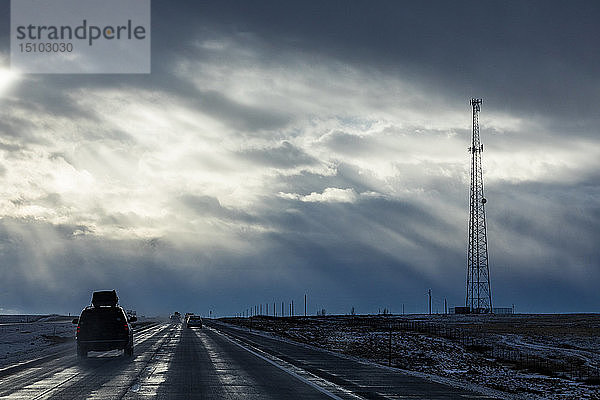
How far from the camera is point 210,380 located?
64.1 feet

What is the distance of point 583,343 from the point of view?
Result: 75938mm

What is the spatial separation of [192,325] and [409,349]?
39.7 meters

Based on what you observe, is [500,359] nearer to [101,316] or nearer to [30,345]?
[101,316]

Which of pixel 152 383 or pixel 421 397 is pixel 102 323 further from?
pixel 421 397

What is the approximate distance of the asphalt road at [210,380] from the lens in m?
16.2

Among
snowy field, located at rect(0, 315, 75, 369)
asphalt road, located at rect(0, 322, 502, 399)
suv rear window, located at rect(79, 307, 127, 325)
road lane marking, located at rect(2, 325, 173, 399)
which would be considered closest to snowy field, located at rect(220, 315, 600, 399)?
asphalt road, located at rect(0, 322, 502, 399)

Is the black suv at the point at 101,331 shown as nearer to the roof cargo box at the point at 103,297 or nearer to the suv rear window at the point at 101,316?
the suv rear window at the point at 101,316

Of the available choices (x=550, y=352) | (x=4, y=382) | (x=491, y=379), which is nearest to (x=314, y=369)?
(x=491, y=379)

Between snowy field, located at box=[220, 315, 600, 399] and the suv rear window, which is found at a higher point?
the suv rear window

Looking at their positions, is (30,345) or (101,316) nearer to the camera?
(101,316)

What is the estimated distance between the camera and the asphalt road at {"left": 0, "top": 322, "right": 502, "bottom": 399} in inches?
638

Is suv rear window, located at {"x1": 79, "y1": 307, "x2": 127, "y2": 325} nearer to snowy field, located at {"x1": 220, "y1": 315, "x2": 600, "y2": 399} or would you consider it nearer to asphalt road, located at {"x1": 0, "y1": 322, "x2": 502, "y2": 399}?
asphalt road, located at {"x1": 0, "y1": 322, "x2": 502, "y2": 399}

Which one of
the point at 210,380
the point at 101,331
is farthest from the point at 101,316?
the point at 210,380

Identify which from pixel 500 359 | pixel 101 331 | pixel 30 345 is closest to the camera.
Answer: pixel 101 331
